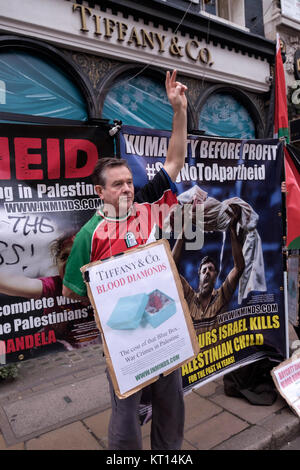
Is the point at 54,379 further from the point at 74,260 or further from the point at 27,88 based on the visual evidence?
the point at 27,88

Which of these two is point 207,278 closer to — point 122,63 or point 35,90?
point 35,90

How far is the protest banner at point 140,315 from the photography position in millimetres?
1698

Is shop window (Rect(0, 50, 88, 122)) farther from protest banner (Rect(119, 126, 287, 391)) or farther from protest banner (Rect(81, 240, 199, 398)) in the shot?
protest banner (Rect(81, 240, 199, 398))

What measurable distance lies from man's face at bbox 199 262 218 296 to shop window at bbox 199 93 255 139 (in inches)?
205

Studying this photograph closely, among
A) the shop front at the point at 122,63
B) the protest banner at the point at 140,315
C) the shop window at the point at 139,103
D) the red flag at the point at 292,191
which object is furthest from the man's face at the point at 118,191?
the shop window at the point at 139,103

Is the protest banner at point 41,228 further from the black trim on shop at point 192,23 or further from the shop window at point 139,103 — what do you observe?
the black trim on shop at point 192,23

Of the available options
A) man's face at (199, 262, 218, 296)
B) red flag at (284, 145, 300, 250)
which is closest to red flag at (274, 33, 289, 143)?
red flag at (284, 145, 300, 250)

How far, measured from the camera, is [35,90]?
496 centimetres

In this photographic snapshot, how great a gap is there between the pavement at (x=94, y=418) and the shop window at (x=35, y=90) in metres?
3.65

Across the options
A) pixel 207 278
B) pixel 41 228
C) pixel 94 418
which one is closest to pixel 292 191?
pixel 207 278

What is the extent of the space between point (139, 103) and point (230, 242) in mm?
4345

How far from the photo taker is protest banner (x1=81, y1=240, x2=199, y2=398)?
1698 millimetres

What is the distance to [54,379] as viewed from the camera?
3.60 m
